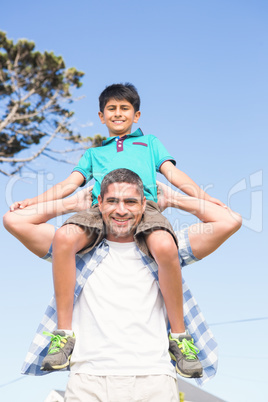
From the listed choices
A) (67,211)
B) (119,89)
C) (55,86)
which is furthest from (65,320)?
(55,86)

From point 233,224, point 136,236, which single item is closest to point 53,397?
point 136,236

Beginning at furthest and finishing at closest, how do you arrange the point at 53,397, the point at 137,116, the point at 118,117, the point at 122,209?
the point at 53,397
the point at 137,116
the point at 118,117
the point at 122,209

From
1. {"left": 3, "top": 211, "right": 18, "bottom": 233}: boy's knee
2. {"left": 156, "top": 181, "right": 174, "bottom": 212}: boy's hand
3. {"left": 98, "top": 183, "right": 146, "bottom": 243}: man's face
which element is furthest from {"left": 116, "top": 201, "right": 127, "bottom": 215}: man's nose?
{"left": 3, "top": 211, "right": 18, "bottom": 233}: boy's knee

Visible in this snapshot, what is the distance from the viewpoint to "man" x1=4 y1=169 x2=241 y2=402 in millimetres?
2393

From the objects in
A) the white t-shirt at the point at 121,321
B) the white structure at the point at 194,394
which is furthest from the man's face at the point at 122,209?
the white structure at the point at 194,394

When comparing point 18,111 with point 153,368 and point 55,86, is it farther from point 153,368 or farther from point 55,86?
point 153,368

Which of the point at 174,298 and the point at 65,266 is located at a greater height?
the point at 65,266

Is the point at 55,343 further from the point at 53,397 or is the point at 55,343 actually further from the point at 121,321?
the point at 53,397

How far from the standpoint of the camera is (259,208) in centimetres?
375

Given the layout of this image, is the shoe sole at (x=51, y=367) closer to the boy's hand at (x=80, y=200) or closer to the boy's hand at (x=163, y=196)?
the boy's hand at (x=80, y=200)

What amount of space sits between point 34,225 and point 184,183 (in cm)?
101

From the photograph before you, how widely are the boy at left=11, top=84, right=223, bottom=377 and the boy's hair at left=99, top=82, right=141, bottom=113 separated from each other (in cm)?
44

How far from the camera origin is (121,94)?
11.2 feet

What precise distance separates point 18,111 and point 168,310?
8.86 meters
